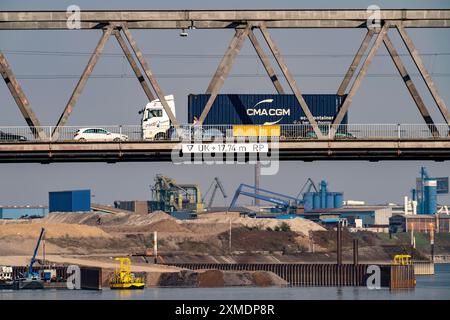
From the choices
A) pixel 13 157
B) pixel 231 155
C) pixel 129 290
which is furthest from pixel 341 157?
pixel 129 290

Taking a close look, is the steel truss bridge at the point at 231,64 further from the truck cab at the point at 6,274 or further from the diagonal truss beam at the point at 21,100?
the truck cab at the point at 6,274

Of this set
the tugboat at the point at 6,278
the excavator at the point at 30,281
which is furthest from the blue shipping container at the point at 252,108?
the tugboat at the point at 6,278

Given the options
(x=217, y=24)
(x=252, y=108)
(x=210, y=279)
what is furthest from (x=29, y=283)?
(x=217, y=24)

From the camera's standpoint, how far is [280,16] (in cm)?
8325

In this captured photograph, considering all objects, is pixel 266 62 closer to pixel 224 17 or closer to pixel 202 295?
pixel 224 17

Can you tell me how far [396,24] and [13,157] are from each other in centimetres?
2943

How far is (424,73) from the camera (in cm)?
8325

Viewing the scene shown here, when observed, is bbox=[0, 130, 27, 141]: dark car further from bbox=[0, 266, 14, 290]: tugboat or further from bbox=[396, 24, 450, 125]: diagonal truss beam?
bbox=[0, 266, 14, 290]: tugboat

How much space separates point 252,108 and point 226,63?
10816 millimetres

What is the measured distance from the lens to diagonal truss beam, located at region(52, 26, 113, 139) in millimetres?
82625

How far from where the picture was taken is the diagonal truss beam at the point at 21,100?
82812 millimetres
